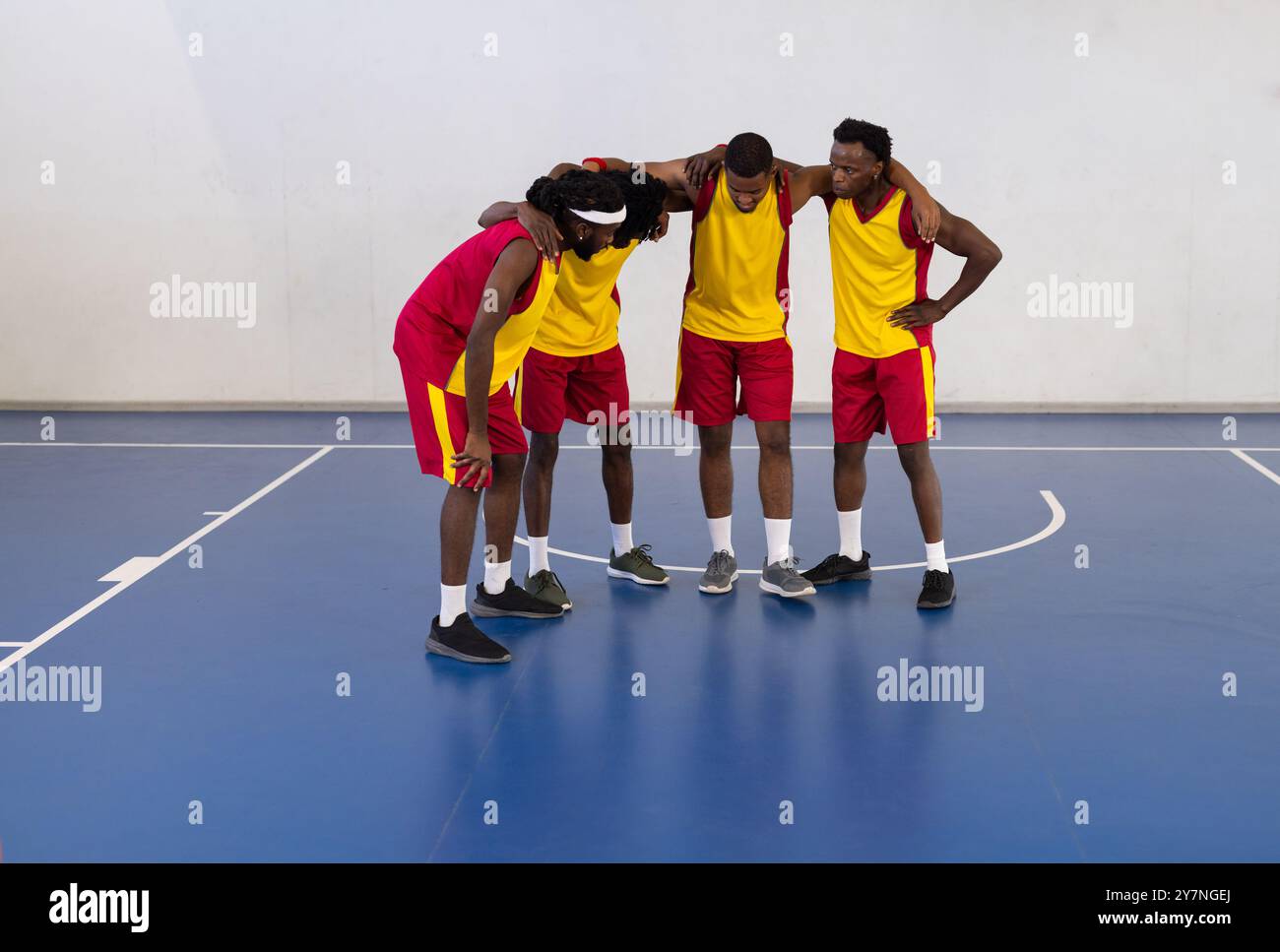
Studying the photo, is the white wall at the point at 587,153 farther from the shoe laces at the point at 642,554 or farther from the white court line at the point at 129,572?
the shoe laces at the point at 642,554

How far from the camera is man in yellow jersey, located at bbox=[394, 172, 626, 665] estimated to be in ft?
15.8

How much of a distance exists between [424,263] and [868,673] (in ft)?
20.4

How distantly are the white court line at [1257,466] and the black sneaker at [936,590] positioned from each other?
2.96m

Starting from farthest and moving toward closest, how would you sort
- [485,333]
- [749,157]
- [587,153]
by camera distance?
[587,153] < [749,157] < [485,333]

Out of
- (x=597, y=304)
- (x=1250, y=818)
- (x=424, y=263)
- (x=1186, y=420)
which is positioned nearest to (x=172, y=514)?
(x=597, y=304)

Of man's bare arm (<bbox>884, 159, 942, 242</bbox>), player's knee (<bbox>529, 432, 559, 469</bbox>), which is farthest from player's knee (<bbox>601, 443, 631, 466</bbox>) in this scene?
man's bare arm (<bbox>884, 159, 942, 242</bbox>)

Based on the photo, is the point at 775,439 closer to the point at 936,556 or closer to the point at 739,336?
the point at 739,336

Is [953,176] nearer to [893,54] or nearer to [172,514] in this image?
[893,54]

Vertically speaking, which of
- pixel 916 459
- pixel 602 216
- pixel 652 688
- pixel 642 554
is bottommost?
pixel 652 688

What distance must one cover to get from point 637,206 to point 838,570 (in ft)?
6.06

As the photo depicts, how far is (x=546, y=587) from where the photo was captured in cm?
580

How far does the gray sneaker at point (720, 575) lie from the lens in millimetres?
5914

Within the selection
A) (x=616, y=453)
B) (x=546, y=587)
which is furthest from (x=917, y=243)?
(x=546, y=587)

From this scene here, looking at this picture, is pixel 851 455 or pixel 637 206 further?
pixel 851 455
